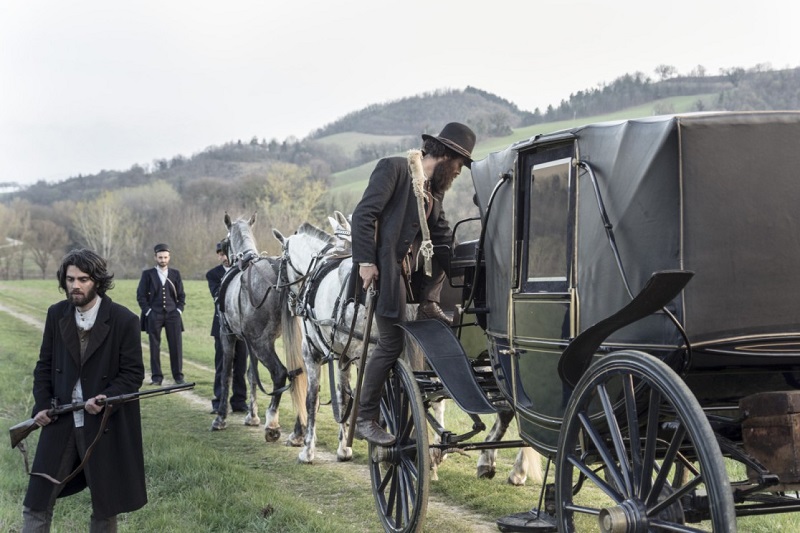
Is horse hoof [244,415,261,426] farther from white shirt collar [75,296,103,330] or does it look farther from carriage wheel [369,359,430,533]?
white shirt collar [75,296,103,330]

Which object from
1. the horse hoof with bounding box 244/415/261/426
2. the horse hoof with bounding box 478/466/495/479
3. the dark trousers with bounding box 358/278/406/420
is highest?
the dark trousers with bounding box 358/278/406/420

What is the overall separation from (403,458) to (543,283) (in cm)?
182

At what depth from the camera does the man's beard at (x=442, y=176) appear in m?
5.80

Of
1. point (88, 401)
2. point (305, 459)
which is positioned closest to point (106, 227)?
point (305, 459)

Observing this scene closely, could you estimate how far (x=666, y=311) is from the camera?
339cm

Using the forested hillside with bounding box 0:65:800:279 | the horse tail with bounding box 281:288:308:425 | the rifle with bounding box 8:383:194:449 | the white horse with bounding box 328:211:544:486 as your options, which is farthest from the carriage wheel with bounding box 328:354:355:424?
the forested hillside with bounding box 0:65:800:279

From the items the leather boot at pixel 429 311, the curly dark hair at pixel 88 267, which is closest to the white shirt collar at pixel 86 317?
the curly dark hair at pixel 88 267

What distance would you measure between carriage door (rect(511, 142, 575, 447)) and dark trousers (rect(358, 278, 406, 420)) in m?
1.24

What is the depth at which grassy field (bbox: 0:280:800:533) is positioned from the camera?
594 centimetres

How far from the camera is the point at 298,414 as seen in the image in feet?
31.1

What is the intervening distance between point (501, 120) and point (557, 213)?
76.0 meters

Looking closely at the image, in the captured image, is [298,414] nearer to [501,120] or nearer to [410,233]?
[410,233]

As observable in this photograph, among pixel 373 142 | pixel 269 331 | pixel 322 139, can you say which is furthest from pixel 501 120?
pixel 269 331

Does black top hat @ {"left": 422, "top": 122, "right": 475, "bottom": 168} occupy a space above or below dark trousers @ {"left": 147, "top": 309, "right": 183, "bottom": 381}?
above
